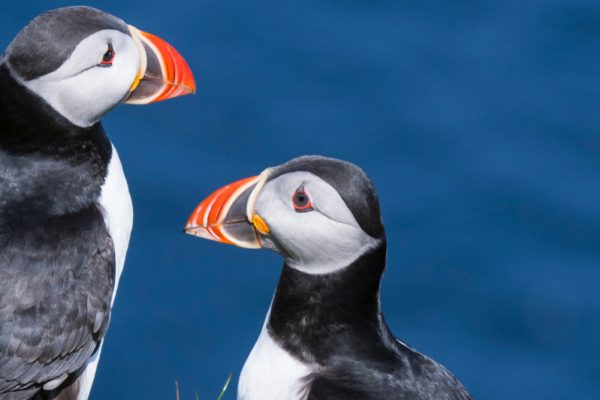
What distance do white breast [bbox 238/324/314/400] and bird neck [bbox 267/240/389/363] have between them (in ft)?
0.12

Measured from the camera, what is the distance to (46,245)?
5836 mm

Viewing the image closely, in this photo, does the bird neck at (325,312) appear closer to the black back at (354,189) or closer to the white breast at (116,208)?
the black back at (354,189)

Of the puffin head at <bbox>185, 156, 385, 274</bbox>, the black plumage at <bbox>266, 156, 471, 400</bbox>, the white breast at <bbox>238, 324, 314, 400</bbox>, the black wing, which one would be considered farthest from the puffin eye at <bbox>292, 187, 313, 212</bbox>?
the black wing

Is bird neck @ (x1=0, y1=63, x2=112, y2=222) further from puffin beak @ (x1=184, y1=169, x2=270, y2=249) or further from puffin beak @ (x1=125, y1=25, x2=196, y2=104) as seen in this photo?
puffin beak @ (x1=184, y1=169, x2=270, y2=249)

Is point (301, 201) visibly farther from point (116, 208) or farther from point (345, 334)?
point (116, 208)

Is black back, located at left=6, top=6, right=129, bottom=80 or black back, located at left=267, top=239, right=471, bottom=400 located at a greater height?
black back, located at left=6, top=6, right=129, bottom=80

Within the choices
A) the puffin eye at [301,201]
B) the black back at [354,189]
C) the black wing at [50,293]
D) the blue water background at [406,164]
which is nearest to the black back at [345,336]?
the black back at [354,189]

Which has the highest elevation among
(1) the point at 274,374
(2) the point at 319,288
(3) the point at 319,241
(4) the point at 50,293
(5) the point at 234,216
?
(3) the point at 319,241

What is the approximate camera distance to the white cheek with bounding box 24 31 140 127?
564 cm

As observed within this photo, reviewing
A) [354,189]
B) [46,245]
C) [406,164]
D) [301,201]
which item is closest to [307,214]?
[301,201]

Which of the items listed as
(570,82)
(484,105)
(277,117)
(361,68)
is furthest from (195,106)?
(570,82)

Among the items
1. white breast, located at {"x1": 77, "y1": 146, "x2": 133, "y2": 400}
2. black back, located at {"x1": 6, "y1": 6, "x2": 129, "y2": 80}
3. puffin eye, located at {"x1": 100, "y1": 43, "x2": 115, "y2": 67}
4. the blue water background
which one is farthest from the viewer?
the blue water background

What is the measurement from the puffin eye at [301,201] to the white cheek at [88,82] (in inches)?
42.2

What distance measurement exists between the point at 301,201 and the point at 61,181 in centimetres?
132
